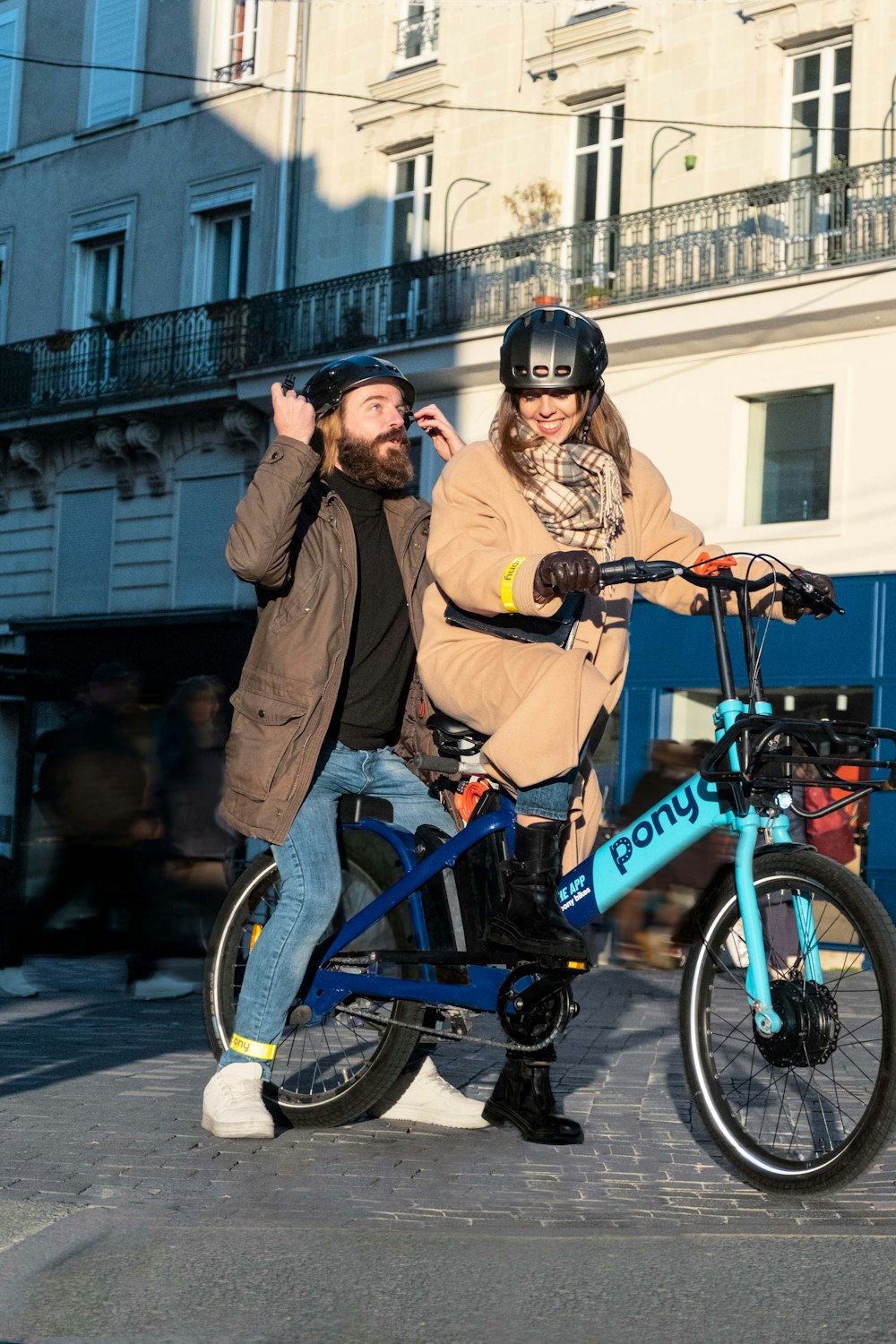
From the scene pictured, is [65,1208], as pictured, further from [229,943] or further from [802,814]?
[802,814]

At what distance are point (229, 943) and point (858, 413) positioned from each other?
14.0 metres

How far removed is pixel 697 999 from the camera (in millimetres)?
4457

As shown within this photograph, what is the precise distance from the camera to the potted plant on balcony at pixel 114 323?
2662cm

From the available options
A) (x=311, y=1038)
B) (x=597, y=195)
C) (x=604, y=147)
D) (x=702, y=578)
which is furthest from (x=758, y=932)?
(x=604, y=147)

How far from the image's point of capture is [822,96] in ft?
64.0

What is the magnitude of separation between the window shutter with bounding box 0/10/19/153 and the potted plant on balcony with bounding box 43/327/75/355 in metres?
3.83

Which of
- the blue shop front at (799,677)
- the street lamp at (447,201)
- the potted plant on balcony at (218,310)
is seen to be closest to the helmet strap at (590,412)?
the blue shop front at (799,677)

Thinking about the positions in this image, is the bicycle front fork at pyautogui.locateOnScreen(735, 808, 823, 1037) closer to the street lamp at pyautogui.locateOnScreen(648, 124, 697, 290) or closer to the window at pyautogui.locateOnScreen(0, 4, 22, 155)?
the street lamp at pyautogui.locateOnScreen(648, 124, 697, 290)

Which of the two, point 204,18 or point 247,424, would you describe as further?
point 204,18

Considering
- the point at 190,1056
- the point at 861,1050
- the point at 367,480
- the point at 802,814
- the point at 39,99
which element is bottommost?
the point at 190,1056

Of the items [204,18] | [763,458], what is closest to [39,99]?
[204,18]

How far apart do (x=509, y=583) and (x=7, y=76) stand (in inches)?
1088

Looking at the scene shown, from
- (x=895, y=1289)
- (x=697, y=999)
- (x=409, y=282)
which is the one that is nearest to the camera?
(x=895, y=1289)

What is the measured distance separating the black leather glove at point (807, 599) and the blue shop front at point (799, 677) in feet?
39.9
